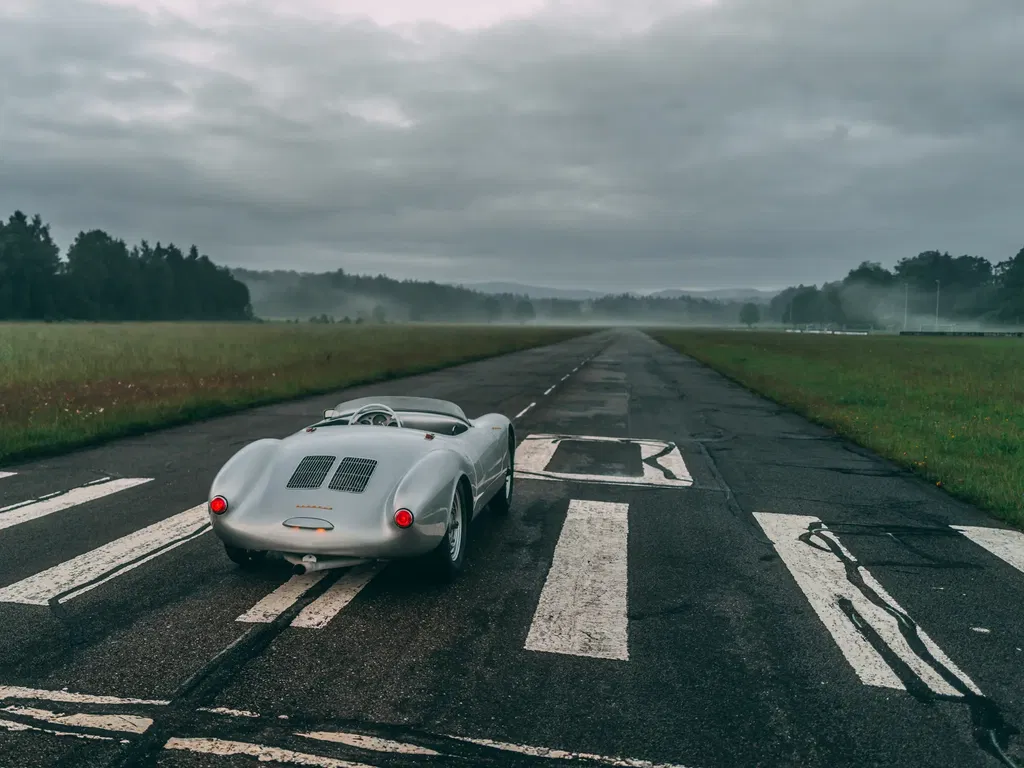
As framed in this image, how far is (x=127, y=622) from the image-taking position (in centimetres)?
468

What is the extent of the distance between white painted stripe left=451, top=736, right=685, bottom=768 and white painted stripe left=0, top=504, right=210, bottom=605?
3.28 meters

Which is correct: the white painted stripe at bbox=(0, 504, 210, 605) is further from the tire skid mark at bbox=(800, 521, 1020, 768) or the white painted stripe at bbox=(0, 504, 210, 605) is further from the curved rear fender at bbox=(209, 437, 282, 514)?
the tire skid mark at bbox=(800, 521, 1020, 768)

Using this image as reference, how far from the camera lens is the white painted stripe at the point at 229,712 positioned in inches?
142

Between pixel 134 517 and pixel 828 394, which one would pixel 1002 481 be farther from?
pixel 828 394

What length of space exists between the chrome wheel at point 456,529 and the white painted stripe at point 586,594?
0.71 m

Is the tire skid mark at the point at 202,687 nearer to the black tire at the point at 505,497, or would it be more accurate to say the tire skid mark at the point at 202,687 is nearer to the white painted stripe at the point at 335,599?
the white painted stripe at the point at 335,599

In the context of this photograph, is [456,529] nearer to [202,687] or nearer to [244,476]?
[244,476]

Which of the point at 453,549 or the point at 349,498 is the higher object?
the point at 349,498

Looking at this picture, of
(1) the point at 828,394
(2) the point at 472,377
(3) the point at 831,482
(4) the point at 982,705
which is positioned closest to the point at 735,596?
(4) the point at 982,705

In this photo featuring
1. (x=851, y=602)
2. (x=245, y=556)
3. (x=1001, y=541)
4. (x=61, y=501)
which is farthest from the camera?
(x=61, y=501)

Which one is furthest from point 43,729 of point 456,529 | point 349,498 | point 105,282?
point 105,282

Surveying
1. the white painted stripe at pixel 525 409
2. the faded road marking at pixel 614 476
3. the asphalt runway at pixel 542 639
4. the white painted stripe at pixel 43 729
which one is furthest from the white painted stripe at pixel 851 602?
the white painted stripe at pixel 525 409

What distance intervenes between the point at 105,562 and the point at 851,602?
18.1 ft

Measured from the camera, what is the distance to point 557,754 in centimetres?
335
